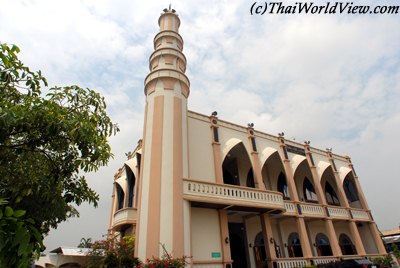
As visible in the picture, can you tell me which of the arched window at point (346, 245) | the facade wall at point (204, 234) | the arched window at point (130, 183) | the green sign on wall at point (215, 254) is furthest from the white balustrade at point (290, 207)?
Answer: the arched window at point (130, 183)

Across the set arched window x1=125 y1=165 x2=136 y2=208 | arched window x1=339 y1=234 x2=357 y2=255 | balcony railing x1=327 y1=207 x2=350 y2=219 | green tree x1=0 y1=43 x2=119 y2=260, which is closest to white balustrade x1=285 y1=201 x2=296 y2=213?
balcony railing x1=327 y1=207 x2=350 y2=219

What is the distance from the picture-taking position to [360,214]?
67.8 ft

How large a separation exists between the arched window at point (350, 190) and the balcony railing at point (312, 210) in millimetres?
6904

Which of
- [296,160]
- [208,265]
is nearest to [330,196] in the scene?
[296,160]

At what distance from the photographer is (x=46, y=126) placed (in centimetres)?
461

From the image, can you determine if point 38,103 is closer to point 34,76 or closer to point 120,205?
point 34,76

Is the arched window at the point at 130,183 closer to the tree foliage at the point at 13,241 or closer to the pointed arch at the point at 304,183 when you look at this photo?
the pointed arch at the point at 304,183

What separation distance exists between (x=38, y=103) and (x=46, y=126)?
58 cm

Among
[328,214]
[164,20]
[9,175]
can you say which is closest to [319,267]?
[328,214]

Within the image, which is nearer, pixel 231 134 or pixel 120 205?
pixel 231 134

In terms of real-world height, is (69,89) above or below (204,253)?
above

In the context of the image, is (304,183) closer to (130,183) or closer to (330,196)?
(330,196)

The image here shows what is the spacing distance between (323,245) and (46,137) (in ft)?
65.2

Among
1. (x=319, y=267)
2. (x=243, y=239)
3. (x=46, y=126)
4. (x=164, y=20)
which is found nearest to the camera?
(x=46, y=126)
